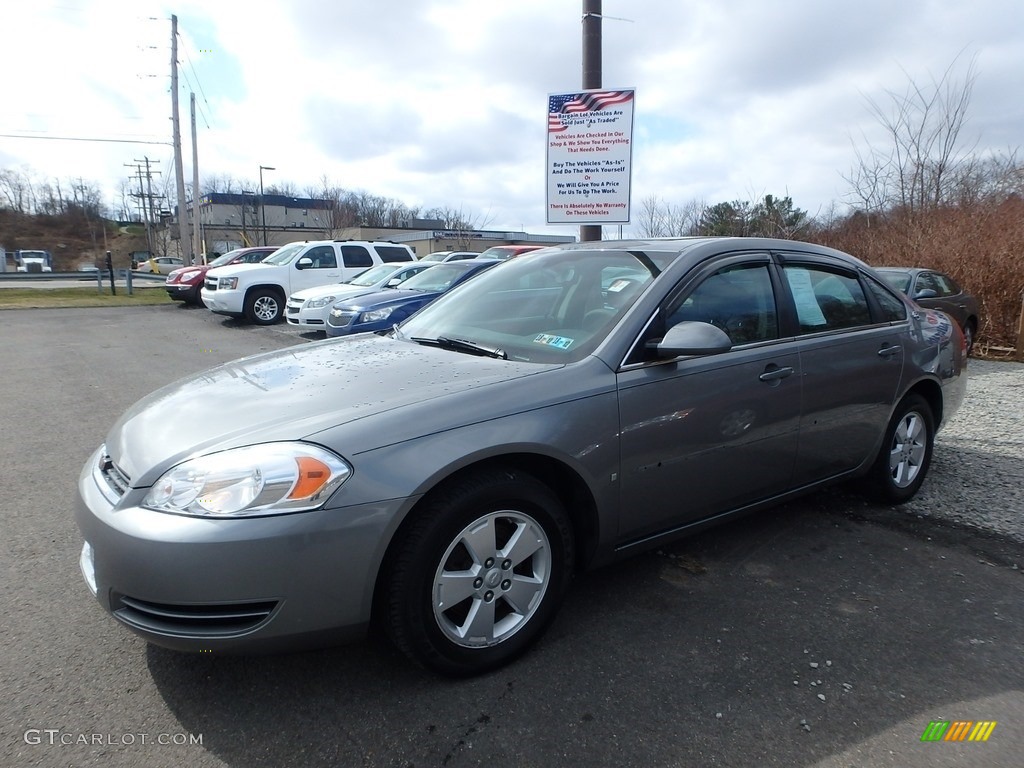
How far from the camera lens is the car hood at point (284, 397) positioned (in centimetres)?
220

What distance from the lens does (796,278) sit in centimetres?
Result: 353

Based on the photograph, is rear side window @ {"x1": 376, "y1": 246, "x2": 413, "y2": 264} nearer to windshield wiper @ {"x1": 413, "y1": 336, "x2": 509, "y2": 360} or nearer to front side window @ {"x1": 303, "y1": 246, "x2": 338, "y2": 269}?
front side window @ {"x1": 303, "y1": 246, "x2": 338, "y2": 269}

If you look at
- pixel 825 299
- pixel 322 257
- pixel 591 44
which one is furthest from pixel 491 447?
pixel 322 257

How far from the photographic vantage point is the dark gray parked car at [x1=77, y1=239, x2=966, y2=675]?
2021 millimetres

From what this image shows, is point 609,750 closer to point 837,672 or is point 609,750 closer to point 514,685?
point 514,685

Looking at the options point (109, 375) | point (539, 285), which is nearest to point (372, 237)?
point (109, 375)

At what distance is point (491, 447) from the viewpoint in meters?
2.28

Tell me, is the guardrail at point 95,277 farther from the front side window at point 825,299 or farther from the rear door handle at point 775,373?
the rear door handle at point 775,373

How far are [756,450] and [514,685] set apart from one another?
1577 mm

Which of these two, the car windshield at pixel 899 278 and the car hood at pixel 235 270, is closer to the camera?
the car windshield at pixel 899 278

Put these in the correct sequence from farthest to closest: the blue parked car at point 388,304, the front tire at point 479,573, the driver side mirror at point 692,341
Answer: the blue parked car at point 388,304 < the driver side mirror at point 692,341 < the front tire at point 479,573

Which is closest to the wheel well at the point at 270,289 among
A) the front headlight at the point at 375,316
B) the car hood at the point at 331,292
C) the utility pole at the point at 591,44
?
the car hood at the point at 331,292

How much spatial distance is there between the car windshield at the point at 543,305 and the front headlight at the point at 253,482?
106cm

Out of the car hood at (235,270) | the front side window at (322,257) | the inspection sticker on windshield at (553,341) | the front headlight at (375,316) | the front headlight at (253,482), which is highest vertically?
the front side window at (322,257)
